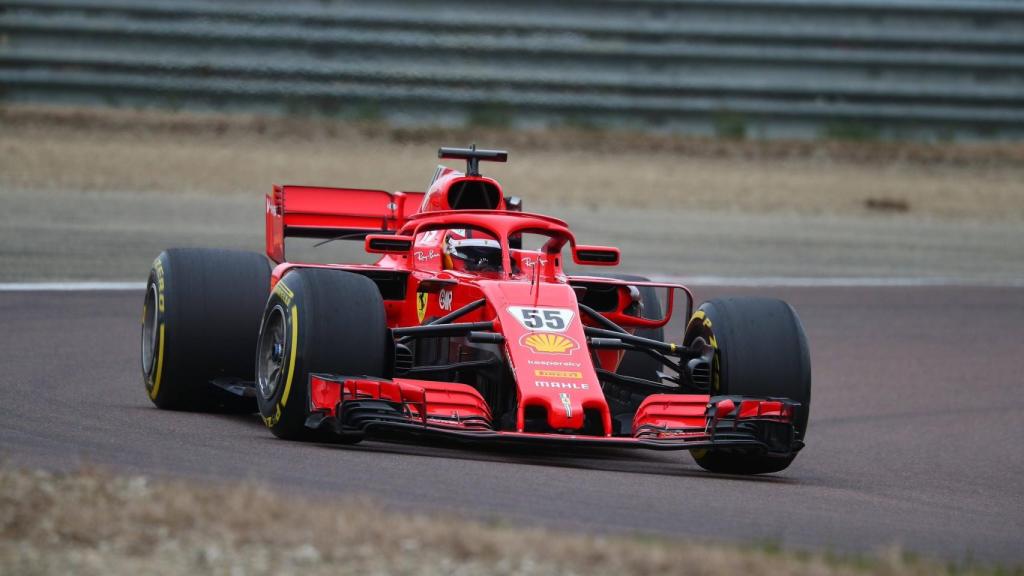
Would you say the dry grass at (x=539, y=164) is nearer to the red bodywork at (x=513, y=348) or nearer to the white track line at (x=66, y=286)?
the white track line at (x=66, y=286)

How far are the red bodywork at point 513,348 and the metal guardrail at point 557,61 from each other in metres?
14.9

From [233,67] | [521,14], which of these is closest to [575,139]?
[521,14]

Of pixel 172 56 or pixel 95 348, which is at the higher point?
pixel 172 56

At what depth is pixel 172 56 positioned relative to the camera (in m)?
24.6

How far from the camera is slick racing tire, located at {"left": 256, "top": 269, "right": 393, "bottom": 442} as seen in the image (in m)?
8.03

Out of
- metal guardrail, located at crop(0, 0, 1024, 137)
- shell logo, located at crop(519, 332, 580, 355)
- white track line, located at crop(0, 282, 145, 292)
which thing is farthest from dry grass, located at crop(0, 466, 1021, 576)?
metal guardrail, located at crop(0, 0, 1024, 137)

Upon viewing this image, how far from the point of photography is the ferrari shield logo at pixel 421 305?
933 cm

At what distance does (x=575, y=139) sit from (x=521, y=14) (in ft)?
6.99

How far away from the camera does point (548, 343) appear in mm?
8320

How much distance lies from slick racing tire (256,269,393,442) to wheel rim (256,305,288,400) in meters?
0.17

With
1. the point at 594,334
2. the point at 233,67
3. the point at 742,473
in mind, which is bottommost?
the point at 742,473

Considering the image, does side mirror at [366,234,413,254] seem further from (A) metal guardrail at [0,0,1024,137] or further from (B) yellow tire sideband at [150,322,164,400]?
Result: (A) metal guardrail at [0,0,1024,137]

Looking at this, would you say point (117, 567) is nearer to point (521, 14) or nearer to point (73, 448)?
point (73, 448)

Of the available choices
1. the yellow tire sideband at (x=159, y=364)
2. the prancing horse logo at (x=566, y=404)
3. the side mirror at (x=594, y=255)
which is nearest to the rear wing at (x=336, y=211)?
the yellow tire sideband at (x=159, y=364)
